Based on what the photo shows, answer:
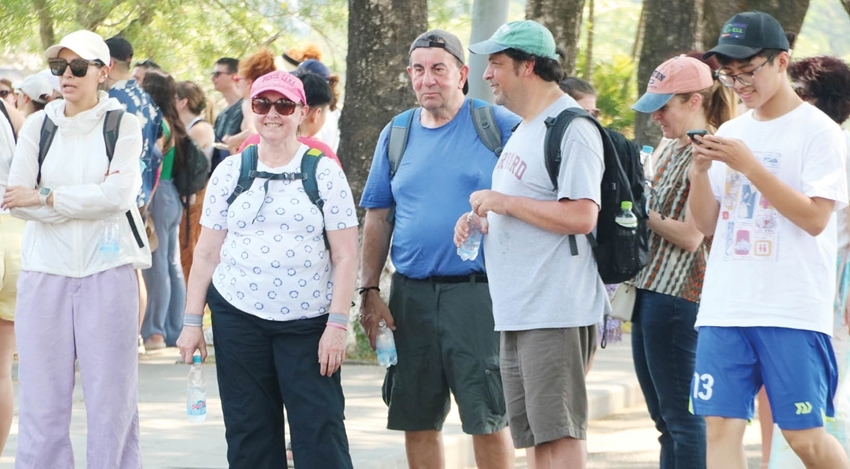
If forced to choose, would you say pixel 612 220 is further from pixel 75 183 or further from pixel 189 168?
pixel 189 168

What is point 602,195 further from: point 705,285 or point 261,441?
point 261,441

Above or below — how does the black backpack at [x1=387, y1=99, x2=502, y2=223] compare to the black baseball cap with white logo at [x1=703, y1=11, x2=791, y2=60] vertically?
below

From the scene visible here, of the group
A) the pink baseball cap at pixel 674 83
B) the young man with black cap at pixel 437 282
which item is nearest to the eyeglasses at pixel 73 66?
the young man with black cap at pixel 437 282

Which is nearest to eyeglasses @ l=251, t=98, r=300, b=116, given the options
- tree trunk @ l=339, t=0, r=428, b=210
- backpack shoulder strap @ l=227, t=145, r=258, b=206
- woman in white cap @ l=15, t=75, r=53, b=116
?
backpack shoulder strap @ l=227, t=145, r=258, b=206

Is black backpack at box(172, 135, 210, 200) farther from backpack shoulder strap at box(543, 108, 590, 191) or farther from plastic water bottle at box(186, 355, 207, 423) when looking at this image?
backpack shoulder strap at box(543, 108, 590, 191)

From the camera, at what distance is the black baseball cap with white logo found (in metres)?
5.37

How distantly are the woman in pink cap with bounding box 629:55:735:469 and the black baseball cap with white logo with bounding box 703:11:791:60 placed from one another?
0.91 m

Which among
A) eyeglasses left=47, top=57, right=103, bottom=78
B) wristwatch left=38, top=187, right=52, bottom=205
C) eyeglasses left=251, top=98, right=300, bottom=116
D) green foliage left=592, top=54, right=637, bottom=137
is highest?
eyeglasses left=47, top=57, right=103, bottom=78

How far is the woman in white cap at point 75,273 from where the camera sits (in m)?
6.30

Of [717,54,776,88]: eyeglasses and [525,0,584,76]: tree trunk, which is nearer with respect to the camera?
[717,54,776,88]: eyeglasses

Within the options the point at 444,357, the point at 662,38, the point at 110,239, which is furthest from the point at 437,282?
the point at 662,38

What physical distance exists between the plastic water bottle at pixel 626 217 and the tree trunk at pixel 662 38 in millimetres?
8336

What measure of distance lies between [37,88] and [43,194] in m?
2.13

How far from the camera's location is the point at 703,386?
5.53m
